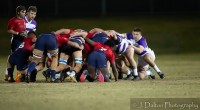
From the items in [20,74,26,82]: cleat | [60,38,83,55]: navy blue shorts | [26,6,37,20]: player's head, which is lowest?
[20,74,26,82]: cleat

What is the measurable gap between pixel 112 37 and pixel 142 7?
16.5 meters

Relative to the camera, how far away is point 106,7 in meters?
32.5

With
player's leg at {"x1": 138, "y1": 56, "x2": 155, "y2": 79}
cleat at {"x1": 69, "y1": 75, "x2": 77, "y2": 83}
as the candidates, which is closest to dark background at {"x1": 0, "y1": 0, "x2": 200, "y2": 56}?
player's leg at {"x1": 138, "y1": 56, "x2": 155, "y2": 79}

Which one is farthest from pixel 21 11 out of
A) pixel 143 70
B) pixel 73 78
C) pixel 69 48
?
pixel 143 70

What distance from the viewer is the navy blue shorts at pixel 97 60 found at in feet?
50.8

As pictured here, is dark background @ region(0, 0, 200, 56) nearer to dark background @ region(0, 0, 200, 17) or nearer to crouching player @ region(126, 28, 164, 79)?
dark background @ region(0, 0, 200, 17)

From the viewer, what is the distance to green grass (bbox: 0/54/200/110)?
1158cm

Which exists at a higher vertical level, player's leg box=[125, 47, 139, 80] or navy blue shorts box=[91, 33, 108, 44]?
navy blue shorts box=[91, 33, 108, 44]

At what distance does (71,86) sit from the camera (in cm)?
1455

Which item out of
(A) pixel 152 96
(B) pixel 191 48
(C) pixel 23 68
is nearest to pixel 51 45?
(C) pixel 23 68

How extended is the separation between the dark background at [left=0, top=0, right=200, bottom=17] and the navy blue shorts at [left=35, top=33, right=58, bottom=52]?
55.1 ft

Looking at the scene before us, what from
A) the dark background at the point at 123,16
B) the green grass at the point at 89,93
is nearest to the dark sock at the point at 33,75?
the green grass at the point at 89,93

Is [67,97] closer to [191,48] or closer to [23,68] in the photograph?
[23,68]

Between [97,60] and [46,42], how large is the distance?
50.1 inches
